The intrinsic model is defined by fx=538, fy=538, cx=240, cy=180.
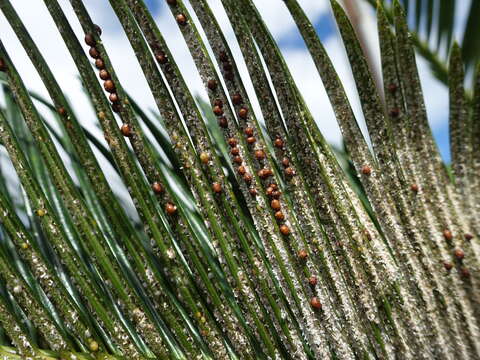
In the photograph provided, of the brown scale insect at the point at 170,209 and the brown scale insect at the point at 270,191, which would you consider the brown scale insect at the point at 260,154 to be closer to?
the brown scale insect at the point at 270,191

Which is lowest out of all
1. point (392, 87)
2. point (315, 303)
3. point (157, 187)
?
point (315, 303)

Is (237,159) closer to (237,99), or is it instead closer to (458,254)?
(237,99)

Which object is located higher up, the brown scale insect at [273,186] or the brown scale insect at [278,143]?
the brown scale insect at [278,143]

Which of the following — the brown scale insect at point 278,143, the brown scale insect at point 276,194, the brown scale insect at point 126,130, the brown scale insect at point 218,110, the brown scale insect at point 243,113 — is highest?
the brown scale insect at point 243,113

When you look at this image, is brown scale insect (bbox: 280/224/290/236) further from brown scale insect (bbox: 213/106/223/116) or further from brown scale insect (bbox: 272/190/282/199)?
brown scale insect (bbox: 213/106/223/116)

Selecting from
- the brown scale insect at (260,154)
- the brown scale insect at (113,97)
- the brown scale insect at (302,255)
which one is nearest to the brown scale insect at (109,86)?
the brown scale insect at (113,97)

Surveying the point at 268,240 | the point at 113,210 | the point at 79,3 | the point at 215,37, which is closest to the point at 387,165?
the point at 268,240

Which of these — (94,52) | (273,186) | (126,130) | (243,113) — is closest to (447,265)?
(273,186)

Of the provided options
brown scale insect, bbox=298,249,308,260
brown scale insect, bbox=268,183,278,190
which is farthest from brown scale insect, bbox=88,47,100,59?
brown scale insect, bbox=298,249,308,260
